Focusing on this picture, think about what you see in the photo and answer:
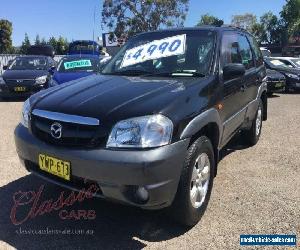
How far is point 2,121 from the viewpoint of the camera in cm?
876

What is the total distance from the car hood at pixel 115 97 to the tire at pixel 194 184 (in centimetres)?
40

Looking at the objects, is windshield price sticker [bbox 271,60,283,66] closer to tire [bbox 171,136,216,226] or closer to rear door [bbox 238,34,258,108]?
rear door [bbox 238,34,258,108]

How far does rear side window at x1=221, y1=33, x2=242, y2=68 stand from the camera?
4.68 meters

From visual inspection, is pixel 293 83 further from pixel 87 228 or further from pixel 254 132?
pixel 87 228

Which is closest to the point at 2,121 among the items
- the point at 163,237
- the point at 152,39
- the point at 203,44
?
the point at 152,39

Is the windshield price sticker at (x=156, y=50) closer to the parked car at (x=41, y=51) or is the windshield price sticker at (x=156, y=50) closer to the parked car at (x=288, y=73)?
the parked car at (x=288, y=73)

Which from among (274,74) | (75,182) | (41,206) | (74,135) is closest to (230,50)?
(74,135)

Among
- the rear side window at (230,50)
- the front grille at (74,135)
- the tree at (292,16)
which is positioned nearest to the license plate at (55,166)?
the front grille at (74,135)

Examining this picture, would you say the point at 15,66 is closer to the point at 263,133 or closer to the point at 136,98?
the point at 263,133

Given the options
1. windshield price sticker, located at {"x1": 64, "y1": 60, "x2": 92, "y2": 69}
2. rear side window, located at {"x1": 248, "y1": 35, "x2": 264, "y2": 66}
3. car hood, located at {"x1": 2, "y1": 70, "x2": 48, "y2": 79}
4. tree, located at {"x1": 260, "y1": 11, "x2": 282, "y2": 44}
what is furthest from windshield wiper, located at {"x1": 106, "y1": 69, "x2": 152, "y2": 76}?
tree, located at {"x1": 260, "y1": 11, "x2": 282, "y2": 44}

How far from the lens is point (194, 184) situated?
376cm

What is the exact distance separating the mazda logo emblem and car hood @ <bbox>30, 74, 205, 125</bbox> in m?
0.13

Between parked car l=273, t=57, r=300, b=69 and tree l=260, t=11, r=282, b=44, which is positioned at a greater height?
tree l=260, t=11, r=282, b=44

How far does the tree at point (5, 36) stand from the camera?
5244 cm
